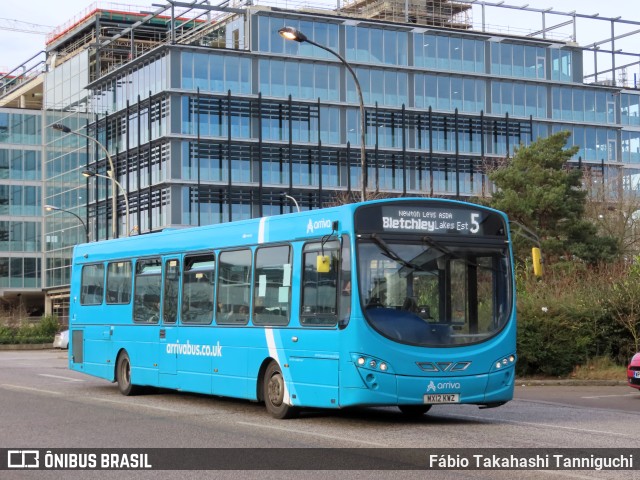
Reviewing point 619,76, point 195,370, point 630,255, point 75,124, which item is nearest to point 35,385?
point 195,370

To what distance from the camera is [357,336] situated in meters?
14.5

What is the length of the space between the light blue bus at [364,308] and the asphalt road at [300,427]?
0.50m

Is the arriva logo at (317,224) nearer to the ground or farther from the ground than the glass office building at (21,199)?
nearer to the ground

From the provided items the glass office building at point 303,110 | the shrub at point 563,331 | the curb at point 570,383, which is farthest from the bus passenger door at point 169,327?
the glass office building at point 303,110

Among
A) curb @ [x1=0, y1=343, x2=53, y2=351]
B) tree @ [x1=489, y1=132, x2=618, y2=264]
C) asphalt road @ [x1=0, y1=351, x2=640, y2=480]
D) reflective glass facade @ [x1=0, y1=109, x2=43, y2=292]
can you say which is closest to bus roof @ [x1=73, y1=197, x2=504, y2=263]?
asphalt road @ [x1=0, y1=351, x2=640, y2=480]

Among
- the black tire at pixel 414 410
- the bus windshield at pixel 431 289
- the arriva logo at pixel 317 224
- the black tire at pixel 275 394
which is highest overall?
the arriva logo at pixel 317 224

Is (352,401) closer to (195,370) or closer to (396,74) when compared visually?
(195,370)

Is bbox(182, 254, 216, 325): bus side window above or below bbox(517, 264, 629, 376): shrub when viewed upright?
above

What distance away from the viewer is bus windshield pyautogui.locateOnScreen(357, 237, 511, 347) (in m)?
14.7

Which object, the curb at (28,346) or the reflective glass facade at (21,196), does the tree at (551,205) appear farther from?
the reflective glass facade at (21,196)

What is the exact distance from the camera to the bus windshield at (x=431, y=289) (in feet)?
Answer: 48.3

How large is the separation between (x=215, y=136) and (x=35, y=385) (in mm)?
51337

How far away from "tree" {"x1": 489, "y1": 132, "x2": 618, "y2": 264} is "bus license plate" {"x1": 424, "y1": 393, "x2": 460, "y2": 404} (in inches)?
1432

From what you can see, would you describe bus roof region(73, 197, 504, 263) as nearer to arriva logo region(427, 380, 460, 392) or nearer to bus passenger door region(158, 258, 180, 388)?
bus passenger door region(158, 258, 180, 388)
